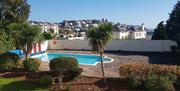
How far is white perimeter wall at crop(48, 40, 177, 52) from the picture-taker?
3253cm

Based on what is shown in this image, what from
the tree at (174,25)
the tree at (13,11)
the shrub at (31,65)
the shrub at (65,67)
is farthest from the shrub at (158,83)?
the tree at (13,11)

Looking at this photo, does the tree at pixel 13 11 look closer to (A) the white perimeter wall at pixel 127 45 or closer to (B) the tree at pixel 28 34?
(A) the white perimeter wall at pixel 127 45

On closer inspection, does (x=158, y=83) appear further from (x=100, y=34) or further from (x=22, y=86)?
(x=22, y=86)

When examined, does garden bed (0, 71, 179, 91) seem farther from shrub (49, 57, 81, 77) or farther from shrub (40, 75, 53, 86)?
shrub (49, 57, 81, 77)

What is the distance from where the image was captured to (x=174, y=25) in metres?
29.5

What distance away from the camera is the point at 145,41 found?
33.4 metres

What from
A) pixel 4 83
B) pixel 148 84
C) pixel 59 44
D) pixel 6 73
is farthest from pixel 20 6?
pixel 148 84

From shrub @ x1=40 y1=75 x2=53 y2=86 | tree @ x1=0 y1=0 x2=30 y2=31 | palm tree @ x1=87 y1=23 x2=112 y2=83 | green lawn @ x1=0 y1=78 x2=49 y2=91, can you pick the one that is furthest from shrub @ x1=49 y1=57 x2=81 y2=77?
tree @ x1=0 y1=0 x2=30 y2=31

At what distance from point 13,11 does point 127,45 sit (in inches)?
553

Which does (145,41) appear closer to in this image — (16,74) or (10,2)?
(10,2)

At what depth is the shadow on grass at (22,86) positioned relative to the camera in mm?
15893

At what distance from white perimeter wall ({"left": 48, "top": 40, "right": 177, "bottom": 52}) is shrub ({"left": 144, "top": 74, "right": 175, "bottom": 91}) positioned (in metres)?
18.5

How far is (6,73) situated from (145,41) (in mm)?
18710

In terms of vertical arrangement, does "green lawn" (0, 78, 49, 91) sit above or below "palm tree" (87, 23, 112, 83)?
below
